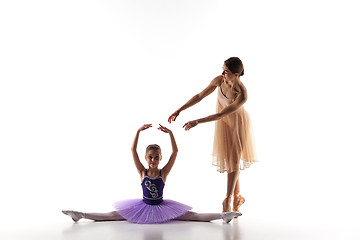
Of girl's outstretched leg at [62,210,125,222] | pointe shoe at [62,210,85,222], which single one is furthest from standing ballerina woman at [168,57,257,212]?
pointe shoe at [62,210,85,222]

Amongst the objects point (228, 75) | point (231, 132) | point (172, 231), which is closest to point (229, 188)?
point (231, 132)

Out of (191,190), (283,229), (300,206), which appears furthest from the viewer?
(191,190)

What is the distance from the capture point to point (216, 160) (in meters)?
3.95

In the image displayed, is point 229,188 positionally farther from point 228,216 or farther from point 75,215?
point 75,215

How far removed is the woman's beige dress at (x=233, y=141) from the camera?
3.87m

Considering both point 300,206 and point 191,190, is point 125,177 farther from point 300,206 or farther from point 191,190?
point 300,206

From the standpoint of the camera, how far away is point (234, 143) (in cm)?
387

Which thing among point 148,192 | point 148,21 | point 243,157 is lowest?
point 148,192

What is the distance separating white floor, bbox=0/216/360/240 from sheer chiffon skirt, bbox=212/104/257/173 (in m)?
0.42

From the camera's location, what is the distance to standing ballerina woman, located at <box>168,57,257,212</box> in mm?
3822

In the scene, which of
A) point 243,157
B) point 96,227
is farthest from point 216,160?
point 96,227

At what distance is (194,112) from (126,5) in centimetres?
127

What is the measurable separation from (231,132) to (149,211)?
0.79 m

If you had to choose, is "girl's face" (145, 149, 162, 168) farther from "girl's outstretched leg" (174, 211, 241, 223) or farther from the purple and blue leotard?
"girl's outstretched leg" (174, 211, 241, 223)
